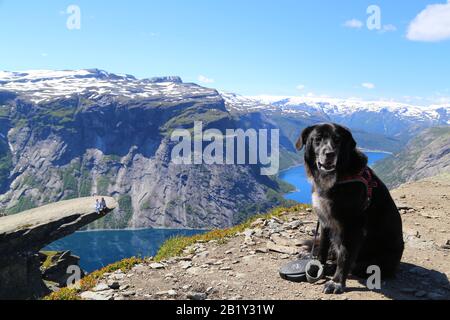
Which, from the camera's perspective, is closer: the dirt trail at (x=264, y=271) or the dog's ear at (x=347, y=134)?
the dog's ear at (x=347, y=134)

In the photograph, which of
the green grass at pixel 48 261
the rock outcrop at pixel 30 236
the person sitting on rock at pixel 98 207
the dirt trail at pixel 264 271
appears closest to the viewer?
the dirt trail at pixel 264 271

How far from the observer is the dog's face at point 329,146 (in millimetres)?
7543

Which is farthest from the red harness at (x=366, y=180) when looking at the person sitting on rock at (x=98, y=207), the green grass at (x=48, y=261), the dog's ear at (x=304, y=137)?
the green grass at (x=48, y=261)

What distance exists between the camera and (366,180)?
26.3 ft

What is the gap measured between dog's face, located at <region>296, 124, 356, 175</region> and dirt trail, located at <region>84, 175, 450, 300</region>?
272 centimetres

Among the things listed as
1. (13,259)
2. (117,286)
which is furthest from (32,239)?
(117,286)

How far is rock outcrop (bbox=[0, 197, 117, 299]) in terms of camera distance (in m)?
41.6

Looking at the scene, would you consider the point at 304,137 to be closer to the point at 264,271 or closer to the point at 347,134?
the point at 347,134

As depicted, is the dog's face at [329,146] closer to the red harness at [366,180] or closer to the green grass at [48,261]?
the red harness at [366,180]

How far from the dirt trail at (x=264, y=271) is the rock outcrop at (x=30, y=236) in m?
30.2

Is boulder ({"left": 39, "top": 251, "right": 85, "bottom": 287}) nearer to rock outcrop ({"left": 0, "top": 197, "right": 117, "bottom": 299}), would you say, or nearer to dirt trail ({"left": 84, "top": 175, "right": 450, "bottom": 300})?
rock outcrop ({"left": 0, "top": 197, "right": 117, "bottom": 299})
